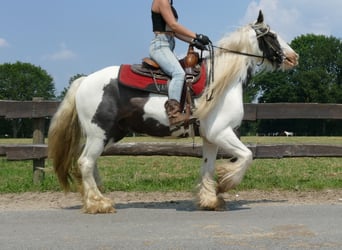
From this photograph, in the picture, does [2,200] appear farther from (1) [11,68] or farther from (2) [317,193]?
(1) [11,68]

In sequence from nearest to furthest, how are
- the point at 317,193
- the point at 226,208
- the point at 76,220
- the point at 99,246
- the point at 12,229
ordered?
the point at 99,246 < the point at 12,229 < the point at 76,220 < the point at 226,208 < the point at 317,193

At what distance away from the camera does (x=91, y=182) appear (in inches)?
268

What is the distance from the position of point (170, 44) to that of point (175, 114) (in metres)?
0.99

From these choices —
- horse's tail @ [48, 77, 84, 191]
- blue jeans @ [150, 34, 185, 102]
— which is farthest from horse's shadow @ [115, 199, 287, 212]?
blue jeans @ [150, 34, 185, 102]

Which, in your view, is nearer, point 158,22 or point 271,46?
point 158,22

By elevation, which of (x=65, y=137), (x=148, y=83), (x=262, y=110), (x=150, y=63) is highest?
(x=150, y=63)

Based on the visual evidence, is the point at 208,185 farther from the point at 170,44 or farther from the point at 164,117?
the point at 170,44

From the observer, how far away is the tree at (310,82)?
71.8m

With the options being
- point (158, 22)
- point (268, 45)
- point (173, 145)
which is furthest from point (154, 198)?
point (268, 45)

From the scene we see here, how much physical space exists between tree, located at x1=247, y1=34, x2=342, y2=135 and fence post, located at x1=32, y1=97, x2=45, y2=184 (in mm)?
58940

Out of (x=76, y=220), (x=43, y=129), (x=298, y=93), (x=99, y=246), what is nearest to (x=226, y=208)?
(x=76, y=220)

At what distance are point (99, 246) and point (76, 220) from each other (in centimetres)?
139

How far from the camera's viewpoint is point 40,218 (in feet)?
20.5

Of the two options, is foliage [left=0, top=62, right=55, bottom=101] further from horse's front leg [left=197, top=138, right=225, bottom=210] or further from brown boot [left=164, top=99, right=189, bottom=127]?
brown boot [left=164, top=99, right=189, bottom=127]
